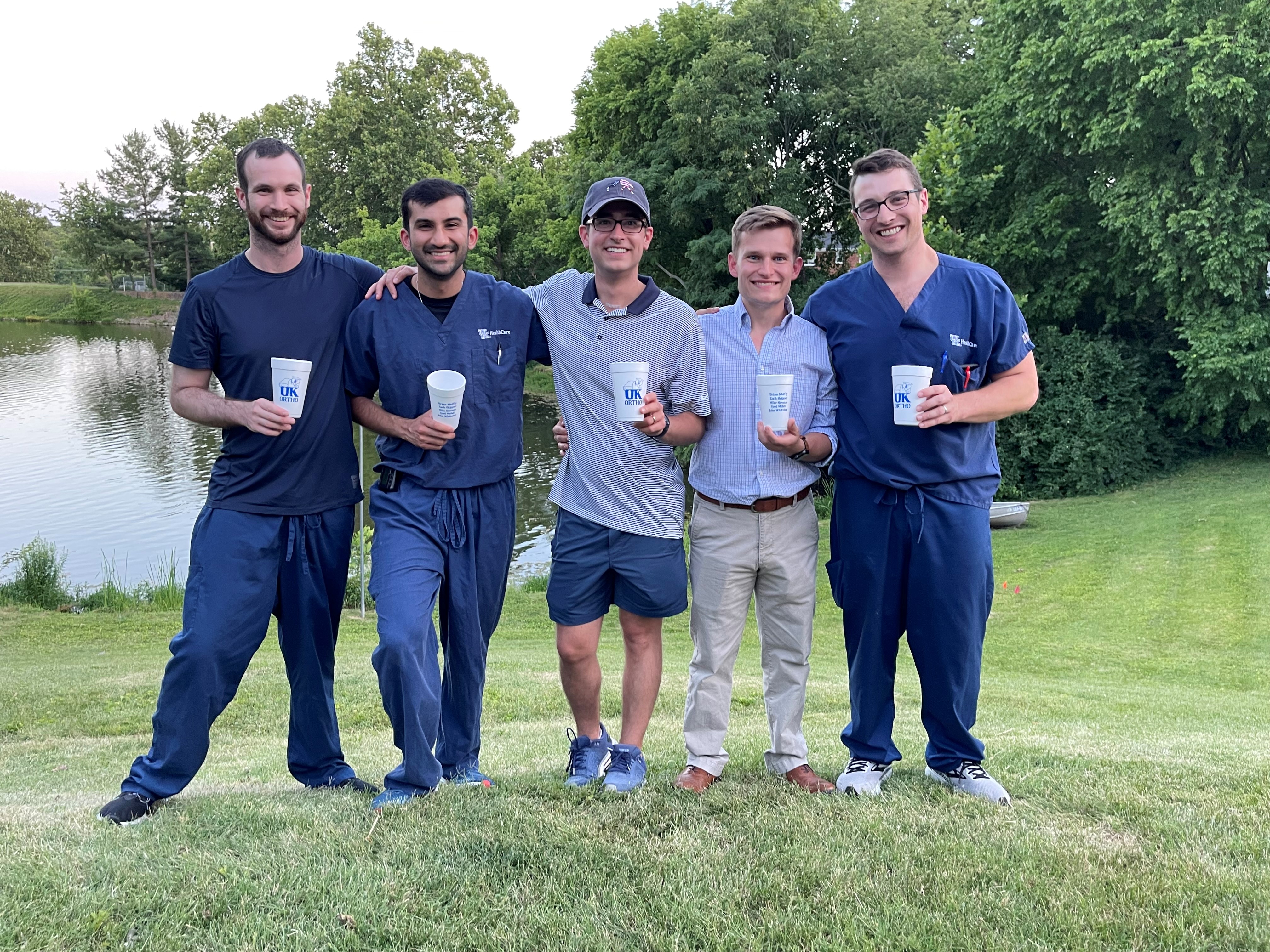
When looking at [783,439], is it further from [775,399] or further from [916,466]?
[916,466]

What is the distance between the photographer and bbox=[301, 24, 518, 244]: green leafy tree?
53.8 metres

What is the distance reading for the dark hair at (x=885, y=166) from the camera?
415cm

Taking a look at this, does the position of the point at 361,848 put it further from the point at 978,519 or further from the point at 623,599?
the point at 978,519

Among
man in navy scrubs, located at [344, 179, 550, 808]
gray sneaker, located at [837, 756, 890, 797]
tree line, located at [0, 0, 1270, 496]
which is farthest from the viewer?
tree line, located at [0, 0, 1270, 496]

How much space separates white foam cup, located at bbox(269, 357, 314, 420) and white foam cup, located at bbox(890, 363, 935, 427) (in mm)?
2350

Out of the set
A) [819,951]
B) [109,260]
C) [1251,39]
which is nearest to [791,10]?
[1251,39]

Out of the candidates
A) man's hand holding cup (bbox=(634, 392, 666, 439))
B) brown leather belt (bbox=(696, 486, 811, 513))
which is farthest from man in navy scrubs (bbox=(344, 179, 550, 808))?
brown leather belt (bbox=(696, 486, 811, 513))

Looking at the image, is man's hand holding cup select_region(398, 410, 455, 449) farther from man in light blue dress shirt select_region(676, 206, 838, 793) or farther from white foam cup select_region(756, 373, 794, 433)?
white foam cup select_region(756, 373, 794, 433)

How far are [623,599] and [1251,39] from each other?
830 inches

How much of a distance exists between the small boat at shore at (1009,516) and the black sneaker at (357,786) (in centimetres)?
1711

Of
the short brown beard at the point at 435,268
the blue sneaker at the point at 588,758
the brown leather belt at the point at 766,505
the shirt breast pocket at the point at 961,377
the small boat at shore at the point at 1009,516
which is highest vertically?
the short brown beard at the point at 435,268

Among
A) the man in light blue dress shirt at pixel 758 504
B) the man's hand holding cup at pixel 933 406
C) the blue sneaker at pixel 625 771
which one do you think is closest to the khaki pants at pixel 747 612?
the man in light blue dress shirt at pixel 758 504

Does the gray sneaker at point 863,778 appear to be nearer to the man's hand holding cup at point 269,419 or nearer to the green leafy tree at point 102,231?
the man's hand holding cup at point 269,419

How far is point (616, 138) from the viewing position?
3042 centimetres
